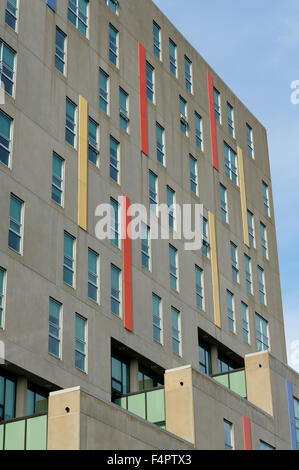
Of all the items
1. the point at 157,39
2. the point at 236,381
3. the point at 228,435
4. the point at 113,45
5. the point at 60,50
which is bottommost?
the point at 228,435

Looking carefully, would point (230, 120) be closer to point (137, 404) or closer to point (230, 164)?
point (230, 164)

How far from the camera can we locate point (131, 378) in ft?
162

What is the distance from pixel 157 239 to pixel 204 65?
16.3 metres

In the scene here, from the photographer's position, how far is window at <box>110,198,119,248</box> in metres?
49.3

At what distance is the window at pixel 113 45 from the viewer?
53.9m

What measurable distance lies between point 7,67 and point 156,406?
650 inches

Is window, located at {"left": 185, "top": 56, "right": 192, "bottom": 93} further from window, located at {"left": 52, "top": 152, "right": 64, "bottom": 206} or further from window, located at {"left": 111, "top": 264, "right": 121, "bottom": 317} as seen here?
window, located at {"left": 111, "top": 264, "right": 121, "bottom": 317}

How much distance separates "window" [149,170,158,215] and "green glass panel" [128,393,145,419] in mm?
11360

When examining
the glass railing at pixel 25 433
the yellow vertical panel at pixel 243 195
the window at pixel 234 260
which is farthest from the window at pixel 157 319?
the glass railing at pixel 25 433

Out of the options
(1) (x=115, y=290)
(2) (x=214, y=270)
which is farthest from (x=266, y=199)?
(1) (x=115, y=290)

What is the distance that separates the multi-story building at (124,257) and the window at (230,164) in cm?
15

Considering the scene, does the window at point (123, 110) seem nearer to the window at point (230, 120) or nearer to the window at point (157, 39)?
the window at point (157, 39)

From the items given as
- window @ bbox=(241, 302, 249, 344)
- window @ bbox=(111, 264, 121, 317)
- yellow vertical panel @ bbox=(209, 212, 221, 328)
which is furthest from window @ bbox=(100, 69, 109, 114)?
window @ bbox=(241, 302, 249, 344)

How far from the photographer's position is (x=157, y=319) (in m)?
51.2
